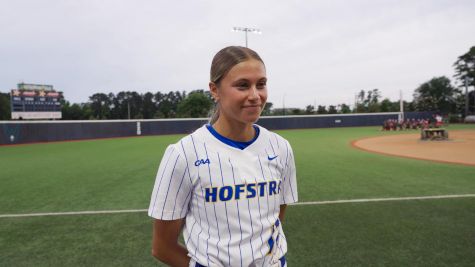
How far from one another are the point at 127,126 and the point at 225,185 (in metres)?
33.0

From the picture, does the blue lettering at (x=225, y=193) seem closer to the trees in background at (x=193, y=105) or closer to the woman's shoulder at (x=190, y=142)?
the woman's shoulder at (x=190, y=142)

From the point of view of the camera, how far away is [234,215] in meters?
1.39

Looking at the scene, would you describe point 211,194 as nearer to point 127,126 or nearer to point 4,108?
point 127,126

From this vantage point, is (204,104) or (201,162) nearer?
(201,162)

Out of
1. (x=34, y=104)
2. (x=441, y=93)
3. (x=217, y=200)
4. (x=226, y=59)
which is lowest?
(x=217, y=200)

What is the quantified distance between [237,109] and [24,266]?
3.53 m

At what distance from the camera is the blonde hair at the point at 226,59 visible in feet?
4.53

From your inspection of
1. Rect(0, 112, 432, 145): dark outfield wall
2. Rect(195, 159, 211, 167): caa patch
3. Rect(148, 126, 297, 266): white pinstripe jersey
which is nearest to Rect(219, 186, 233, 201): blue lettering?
Rect(148, 126, 297, 266): white pinstripe jersey

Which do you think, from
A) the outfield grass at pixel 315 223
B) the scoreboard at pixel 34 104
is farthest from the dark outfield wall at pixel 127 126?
the outfield grass at pixel 315 223

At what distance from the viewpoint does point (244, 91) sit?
1350mm

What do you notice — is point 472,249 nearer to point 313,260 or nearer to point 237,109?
point 313,260

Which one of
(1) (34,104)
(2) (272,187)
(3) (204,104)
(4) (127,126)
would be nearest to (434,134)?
(2) (272,187)

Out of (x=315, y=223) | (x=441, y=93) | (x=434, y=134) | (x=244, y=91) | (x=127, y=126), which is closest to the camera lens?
(x=244, y=91)

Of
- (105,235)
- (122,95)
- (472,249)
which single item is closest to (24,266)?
(105,235)
